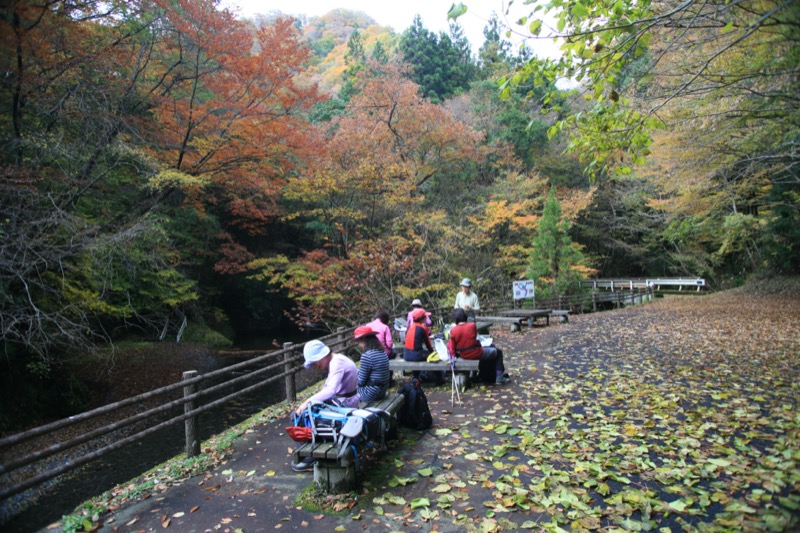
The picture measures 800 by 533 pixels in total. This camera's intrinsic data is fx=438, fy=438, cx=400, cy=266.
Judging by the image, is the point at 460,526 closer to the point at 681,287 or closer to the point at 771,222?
the point at 771,222

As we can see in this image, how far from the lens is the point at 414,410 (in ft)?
17.4

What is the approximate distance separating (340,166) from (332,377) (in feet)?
49.8

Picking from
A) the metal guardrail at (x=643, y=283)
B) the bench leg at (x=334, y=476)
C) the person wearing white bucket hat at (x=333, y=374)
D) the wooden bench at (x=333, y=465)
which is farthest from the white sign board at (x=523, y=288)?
the metal guardrail at (x=643, y=283)

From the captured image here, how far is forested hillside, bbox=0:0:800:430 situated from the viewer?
6.07 meters

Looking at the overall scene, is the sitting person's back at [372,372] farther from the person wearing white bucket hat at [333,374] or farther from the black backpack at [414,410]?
the black backpack at [414,410]

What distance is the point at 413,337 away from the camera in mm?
7312

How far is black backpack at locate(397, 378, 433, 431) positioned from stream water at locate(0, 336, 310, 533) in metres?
4.43

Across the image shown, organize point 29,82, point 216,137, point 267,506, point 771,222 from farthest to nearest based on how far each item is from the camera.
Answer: point 771,222, point 216,137, point 29,82, point 267,506

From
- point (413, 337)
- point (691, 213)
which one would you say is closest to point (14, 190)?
point (413, 337)

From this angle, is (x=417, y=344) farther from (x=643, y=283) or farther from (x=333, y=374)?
(x=643, y=283)

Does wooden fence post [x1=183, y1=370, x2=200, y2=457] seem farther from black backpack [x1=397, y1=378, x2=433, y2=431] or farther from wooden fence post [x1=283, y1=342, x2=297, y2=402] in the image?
black backpack [x1=397, y1=378, x2=433, y2=431]

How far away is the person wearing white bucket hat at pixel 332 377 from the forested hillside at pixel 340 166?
3.16 meters

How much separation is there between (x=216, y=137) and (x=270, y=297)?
39.4ft

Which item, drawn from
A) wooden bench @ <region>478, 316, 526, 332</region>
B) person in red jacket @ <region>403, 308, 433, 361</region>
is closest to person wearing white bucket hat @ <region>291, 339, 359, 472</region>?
person in red jacket @ <region>403, 308, 433, 361</region>
